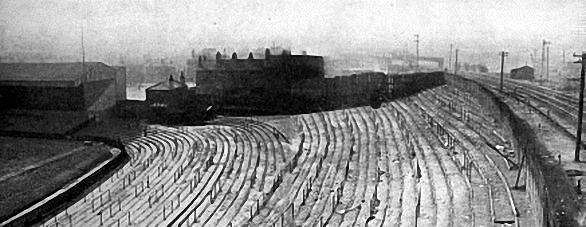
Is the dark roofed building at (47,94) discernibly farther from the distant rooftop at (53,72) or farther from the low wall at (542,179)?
the low wall at (542,179)

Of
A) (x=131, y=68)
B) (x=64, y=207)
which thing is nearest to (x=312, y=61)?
(x=64, y=207)

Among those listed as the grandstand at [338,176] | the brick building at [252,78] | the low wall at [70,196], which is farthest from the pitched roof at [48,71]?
the low wall at [70,196]

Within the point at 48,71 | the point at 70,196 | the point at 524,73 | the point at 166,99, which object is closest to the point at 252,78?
the point at 166,99

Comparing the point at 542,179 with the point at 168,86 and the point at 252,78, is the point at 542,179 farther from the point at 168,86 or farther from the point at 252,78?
the point at 168,86

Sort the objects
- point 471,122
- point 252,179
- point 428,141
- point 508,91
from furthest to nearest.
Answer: point 508,91
point 471,122
point 428,141
point 252,179

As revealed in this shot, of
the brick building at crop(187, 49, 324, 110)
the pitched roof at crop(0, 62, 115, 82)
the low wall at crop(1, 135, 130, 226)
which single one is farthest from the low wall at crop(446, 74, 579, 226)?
the pitched roof at crop(0, 62, 115, 82)

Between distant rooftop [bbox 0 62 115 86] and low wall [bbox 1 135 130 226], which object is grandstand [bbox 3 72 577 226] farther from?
distant rooftop [bbox 0 62 115 86]

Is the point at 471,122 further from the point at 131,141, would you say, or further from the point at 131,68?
the point at 131,68
